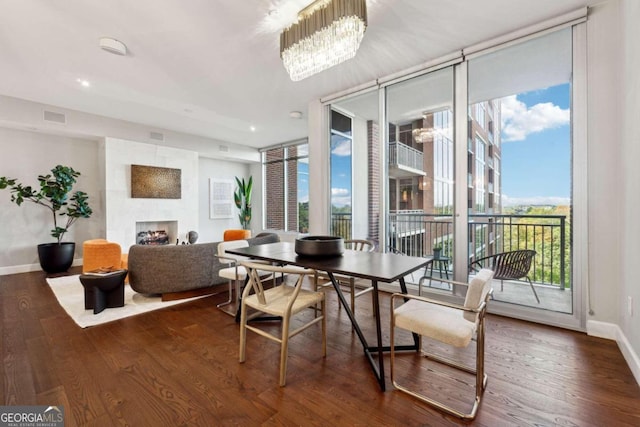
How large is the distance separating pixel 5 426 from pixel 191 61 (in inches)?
134

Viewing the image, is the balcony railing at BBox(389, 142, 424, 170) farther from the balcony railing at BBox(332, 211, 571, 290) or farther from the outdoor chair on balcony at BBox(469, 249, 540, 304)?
the outdoor chair on balcony at BBox(469, 249, 540, 304)

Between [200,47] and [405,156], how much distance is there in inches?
113

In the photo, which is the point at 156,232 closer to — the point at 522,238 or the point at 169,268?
the point at 169,268

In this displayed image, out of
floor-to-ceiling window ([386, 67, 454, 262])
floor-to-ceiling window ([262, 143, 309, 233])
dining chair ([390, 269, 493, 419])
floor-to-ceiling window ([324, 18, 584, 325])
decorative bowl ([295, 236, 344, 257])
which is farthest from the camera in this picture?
floor-to-ceiling window ([262, 143, 309, 233])

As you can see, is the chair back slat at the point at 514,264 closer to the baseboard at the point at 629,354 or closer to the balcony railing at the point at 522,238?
the balcony railing at the point at 522,238

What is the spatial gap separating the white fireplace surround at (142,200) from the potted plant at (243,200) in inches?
54.6

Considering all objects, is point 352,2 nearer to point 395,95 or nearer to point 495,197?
point 395,95

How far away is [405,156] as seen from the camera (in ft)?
12.9

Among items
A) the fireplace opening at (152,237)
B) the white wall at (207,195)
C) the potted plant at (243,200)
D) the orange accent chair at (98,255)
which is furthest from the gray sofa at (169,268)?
the potted plant at (243,200)

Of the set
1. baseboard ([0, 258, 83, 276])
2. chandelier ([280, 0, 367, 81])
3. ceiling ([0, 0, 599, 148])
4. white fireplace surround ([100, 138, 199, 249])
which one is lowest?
baseboard ([0, 258, 83, 276])

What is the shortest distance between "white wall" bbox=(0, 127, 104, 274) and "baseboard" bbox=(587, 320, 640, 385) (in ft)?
25.4

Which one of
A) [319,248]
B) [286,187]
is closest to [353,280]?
[319,248]

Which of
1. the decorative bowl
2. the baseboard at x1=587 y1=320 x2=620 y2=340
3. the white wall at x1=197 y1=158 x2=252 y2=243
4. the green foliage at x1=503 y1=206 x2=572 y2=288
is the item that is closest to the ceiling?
the green foliage at x1=503 y1=206 x2=572 y2=288

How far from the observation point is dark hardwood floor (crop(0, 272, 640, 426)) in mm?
1520
